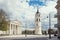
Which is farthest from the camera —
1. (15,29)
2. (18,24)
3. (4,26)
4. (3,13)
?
(18,24)

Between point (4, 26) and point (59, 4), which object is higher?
point (59, 4)

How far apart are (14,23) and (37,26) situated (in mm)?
17124

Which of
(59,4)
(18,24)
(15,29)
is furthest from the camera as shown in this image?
(18,24)

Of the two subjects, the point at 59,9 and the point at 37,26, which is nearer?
the point at 59,9

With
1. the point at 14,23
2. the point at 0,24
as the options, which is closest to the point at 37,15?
the point at 14,23

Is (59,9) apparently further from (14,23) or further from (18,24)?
(18,24)

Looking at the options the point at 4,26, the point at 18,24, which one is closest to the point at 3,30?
the point at 4,26

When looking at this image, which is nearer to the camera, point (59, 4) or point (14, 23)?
point (59, 4)

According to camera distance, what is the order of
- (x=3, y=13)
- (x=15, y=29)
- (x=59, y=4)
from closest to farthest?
(x=59, y=4) → (x=3, y=13) → (x=15, y=29)

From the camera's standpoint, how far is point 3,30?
8712 centimetres

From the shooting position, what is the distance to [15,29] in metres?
110

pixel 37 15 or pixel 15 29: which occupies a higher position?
pixel 37 15

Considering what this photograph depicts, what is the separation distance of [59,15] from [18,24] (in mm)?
77313

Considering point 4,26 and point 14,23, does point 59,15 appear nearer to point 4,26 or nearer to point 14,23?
point 4,26
